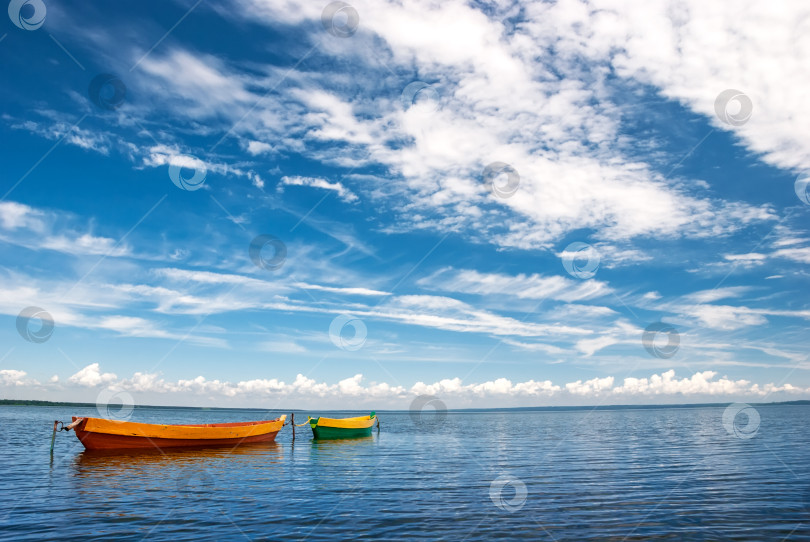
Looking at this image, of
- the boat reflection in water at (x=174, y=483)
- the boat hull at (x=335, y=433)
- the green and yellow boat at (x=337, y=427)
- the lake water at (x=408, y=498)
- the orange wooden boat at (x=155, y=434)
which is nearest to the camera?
the lake water at (x=408, y=498)

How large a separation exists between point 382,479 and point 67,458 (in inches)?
1046

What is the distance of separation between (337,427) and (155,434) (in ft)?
76.7

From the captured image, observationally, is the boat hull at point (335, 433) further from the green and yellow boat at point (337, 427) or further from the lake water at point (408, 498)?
the lake water at point (408, 498)

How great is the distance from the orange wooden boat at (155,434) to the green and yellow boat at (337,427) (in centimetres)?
714

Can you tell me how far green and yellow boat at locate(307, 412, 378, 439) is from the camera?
57.8 m

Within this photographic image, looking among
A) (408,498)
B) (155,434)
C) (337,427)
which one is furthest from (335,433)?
(408,498)

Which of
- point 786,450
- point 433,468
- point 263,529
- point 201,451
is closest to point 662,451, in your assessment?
point 786,450

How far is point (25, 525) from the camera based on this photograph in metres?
17.1

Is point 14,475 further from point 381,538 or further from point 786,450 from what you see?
point 786,450

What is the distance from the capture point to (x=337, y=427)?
60.3 m

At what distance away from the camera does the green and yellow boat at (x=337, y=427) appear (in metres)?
57.8

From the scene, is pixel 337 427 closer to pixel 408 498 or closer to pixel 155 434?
pixel 155 434

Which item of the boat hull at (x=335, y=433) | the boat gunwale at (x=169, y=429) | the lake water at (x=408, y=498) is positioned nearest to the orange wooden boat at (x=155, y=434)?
the boat gunwale at (x=169, y=429)

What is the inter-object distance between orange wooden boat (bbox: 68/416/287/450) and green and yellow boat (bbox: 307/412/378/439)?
7.14 m
